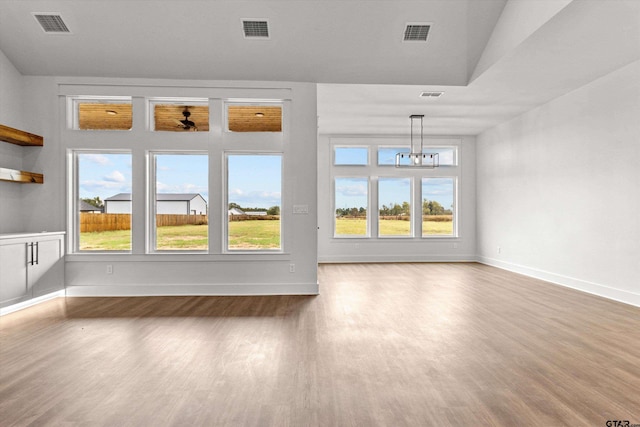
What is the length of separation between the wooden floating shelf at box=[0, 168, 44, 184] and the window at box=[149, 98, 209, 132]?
5.80 feet

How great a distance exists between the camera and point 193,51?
5.26m

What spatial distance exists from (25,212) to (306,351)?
16.6 feet

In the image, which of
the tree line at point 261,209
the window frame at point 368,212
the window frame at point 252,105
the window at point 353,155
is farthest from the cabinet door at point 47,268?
the window at point 353,155

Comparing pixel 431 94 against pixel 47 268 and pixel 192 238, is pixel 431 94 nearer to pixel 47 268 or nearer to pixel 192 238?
pixel 192 238

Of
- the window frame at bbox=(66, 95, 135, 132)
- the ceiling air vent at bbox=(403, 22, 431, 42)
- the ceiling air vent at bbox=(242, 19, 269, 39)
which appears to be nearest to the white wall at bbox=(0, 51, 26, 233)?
the window frame at bbox=(66, 95, 135, 132)

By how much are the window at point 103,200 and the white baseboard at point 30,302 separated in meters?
0.75

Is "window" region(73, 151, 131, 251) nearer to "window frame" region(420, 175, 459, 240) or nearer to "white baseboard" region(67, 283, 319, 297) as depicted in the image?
"white baseboard" region(67, 283, 319, 297)

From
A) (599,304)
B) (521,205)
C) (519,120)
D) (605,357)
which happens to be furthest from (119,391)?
(519,120)

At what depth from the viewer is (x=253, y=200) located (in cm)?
593

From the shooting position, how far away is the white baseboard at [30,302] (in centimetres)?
455

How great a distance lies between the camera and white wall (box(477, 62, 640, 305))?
196 inches

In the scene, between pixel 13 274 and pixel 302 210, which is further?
pixel 302 210

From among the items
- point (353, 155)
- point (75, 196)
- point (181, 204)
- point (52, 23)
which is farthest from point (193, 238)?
point (353, 155)

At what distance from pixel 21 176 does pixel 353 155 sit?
6.62m
